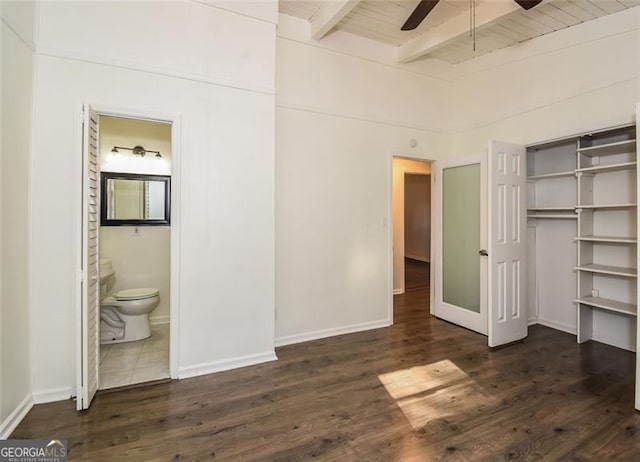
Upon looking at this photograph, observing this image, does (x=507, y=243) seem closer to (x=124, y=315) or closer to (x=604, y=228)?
(x=604, y=228)

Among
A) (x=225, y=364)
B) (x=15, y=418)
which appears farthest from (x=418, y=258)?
(x=15, y=418)

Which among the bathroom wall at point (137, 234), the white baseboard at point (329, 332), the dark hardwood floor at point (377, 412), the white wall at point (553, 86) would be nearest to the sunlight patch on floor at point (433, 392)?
the dark hardwood floor at point (377, 412)

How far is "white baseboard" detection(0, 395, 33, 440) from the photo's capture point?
6.27 feet

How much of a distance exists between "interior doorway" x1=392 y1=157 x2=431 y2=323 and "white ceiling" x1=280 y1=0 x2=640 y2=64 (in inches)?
58.4

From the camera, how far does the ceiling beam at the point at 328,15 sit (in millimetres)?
2916

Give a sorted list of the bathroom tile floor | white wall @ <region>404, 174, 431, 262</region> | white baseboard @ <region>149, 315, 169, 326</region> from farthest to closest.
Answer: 1. white wall @ <region>404, 174, 431, 262</region>
2. white baseboard @ <region>149, 315, 169, 326</region>
3. the bathroom tile floor

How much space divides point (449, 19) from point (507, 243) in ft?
8.12

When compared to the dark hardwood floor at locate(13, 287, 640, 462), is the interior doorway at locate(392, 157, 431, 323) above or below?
above

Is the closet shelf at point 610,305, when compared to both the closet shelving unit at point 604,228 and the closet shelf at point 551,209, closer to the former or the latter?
the closet shelving unit at point 604,228

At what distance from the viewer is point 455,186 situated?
398cm

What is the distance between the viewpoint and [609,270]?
3.13 meters

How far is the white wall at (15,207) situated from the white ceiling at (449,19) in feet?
7.26

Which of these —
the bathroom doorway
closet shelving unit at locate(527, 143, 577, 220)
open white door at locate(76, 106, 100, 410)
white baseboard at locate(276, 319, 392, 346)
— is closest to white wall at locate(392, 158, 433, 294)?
white baseboard at locate(276, 319, 392, 346)

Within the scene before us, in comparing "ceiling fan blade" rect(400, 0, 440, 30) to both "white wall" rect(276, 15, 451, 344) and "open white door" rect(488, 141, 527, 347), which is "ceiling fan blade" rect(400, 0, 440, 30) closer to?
"white wall" rect(276, 15, 451, 344)
